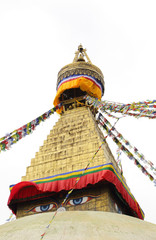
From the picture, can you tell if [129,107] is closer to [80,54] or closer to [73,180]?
[73,180]

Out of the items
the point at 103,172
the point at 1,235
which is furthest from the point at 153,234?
the point at 103,172

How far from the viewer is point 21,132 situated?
10.5 m

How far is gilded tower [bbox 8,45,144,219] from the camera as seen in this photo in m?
8.00

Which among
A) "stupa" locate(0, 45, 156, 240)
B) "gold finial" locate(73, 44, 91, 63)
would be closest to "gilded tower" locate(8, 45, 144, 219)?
"stupa" locate(0, 45, 156, 240)

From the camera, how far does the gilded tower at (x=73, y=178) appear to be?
8.00 meters

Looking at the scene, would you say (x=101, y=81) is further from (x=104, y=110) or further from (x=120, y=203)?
(x=120, y=203)

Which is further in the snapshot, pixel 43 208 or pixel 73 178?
pixel 43 208

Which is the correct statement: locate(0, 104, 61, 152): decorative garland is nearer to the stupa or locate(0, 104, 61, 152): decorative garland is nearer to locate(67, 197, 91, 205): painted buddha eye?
the stupa

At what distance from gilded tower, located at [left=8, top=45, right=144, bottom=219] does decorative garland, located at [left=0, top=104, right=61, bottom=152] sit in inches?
31.6

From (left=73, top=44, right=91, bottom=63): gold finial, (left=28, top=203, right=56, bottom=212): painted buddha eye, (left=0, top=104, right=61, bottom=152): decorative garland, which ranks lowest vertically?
(left=28, top=203, right=56, bottom=212): painted buddha eye

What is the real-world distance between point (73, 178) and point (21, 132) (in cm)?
327

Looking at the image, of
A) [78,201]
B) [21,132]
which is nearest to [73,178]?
[78,201]

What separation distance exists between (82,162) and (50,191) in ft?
4.55

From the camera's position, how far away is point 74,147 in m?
9.62
